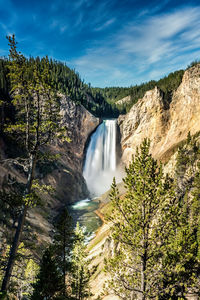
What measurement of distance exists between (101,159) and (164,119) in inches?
1448

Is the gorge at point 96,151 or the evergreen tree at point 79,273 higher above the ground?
the gorge at point 96,151

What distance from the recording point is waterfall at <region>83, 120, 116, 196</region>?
87.4m

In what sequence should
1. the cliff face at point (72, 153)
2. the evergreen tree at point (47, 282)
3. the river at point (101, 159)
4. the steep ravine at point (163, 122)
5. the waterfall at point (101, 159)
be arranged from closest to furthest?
the evergreen tree at point (47, 282)
the steep ravine at point (163, 122)
the cliff face at point (72, 153)
the river at point (101, 159)
the waterfall at point (101, 159)

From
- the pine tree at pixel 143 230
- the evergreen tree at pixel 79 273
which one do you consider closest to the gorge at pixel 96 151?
the evergreen tree at pixel 79 273

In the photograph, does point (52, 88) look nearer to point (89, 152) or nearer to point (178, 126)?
point (178, 126)

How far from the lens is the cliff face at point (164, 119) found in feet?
185

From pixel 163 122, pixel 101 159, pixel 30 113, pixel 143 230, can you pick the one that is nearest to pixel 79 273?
pixel 143 230

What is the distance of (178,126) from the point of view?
60.5m

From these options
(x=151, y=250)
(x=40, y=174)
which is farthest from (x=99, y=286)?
(x=40, y=174)

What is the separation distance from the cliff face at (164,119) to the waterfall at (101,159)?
611 centimetres

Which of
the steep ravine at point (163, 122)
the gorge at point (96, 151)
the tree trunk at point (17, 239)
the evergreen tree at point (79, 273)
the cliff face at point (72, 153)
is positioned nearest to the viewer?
the tree trunk at point (17, 239)

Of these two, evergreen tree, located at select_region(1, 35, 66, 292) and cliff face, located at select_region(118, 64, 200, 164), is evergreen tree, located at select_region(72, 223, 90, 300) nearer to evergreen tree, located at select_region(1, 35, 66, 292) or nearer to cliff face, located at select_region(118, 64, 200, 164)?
evergreen tree, located at select_region(1, 35, 66, 292)

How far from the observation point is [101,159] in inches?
3595

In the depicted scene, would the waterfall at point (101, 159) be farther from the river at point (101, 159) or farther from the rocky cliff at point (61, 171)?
the rocky cliff at point (61, 171)
